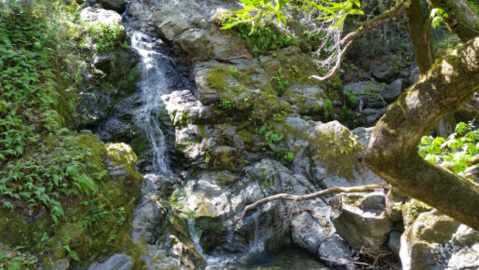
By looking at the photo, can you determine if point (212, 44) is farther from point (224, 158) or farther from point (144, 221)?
point (144, 221)

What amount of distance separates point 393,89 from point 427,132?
12570 mm

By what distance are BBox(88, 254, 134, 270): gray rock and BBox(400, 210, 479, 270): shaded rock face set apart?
458cm

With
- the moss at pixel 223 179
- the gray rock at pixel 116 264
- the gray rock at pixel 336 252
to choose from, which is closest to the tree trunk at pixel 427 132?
the gray rock at pixel 116 264

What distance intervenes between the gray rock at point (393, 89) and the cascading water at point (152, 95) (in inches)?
351

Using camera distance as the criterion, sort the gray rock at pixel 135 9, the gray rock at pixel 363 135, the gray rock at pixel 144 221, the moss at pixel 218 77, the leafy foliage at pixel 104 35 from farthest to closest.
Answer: the gray rock at pixel 135 9, the leafy foliage at pixel 104 35, the moss at pixel 218 77, the gray rock at pixel 363 135, the gray rock at pixel 144 221

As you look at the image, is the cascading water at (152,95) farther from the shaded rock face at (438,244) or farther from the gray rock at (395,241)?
the shaded rock face at (438,244)

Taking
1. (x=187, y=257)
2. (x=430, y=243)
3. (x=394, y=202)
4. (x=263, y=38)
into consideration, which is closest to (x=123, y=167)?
(x=187, y=257)

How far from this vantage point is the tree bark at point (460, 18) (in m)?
3.44

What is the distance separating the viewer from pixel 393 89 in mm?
13312

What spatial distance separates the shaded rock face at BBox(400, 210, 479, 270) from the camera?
4.65m

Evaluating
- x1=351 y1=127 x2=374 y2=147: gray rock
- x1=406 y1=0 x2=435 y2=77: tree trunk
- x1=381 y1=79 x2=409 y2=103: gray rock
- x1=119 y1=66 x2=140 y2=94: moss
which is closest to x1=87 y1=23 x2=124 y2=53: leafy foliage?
x1=119 y1=66 x2=140 y2=94: moss

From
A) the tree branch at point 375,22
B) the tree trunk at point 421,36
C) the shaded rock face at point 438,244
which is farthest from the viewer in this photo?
the tree trunk at point 421,36

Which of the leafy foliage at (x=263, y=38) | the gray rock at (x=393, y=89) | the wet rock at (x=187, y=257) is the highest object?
the leafy foliage at (x=263, y=38)

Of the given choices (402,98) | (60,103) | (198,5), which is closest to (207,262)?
(60,103)
